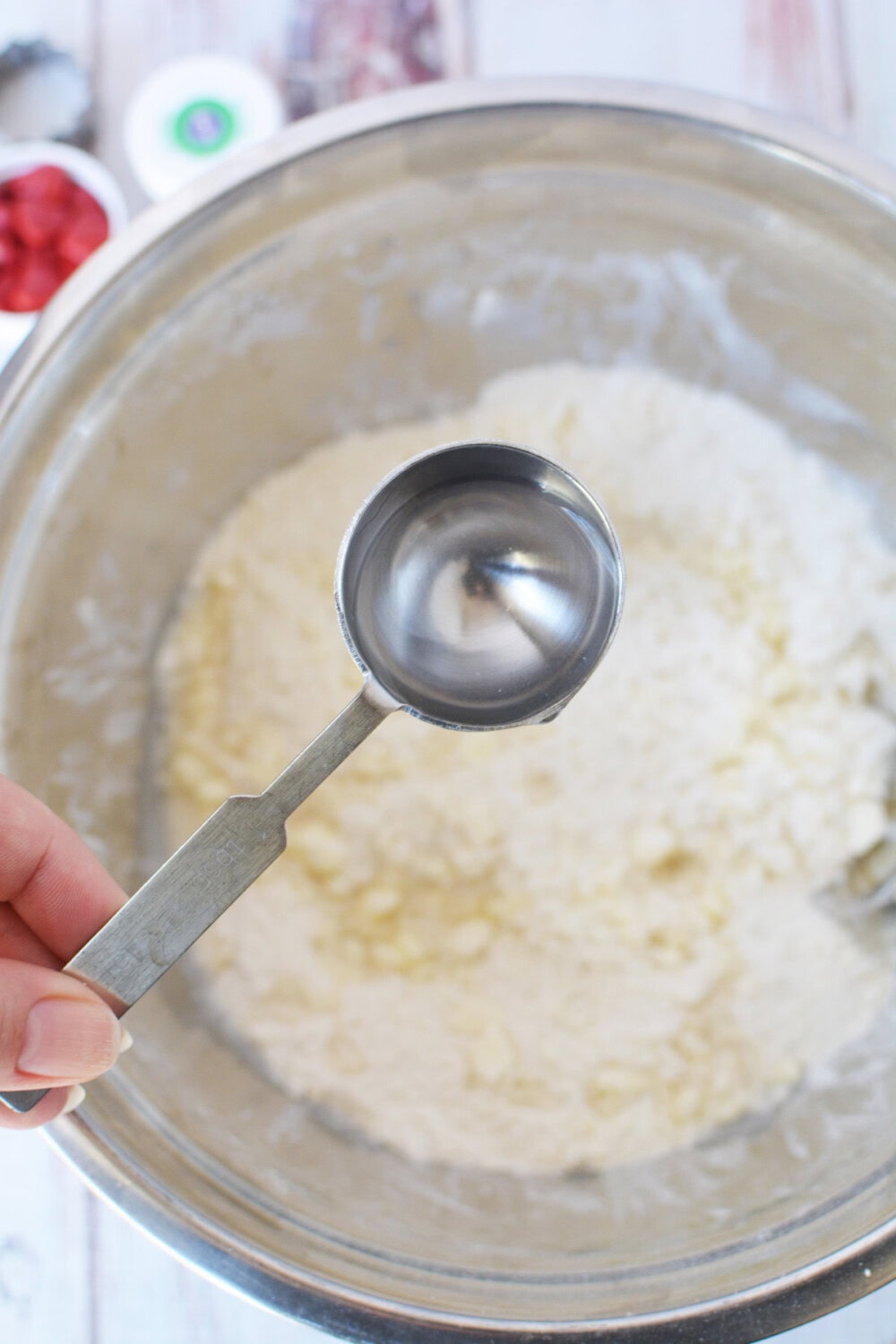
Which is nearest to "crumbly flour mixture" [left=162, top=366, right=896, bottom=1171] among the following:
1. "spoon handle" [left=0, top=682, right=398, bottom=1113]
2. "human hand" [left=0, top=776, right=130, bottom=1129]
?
"human hand" [left=0, top=776, right=130, bottom=1129]

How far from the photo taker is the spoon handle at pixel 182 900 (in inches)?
31.5

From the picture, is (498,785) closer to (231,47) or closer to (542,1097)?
(542,1097)

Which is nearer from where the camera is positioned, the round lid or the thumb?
the thumb

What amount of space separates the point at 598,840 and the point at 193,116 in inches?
42.3

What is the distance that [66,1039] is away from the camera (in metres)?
0.74

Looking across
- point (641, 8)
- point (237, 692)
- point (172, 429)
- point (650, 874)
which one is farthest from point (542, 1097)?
point (641, 8)

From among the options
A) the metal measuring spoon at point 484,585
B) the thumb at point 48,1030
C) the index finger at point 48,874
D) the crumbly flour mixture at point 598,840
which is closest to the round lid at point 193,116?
the crumbly flour mixture at point 598,840

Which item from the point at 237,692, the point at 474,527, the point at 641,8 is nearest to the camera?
the point at 474,527

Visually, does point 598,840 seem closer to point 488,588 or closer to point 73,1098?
point 488,588

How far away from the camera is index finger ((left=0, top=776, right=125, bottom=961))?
90cm

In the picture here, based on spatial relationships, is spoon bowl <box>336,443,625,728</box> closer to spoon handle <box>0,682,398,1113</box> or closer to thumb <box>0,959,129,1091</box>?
spoon handle <box>0,682,398,1113</box>

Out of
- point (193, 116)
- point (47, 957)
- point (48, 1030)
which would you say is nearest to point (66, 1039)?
point (48, 1030)

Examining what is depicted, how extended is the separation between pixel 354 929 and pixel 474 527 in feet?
1.81

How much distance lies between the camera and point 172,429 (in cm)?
121
